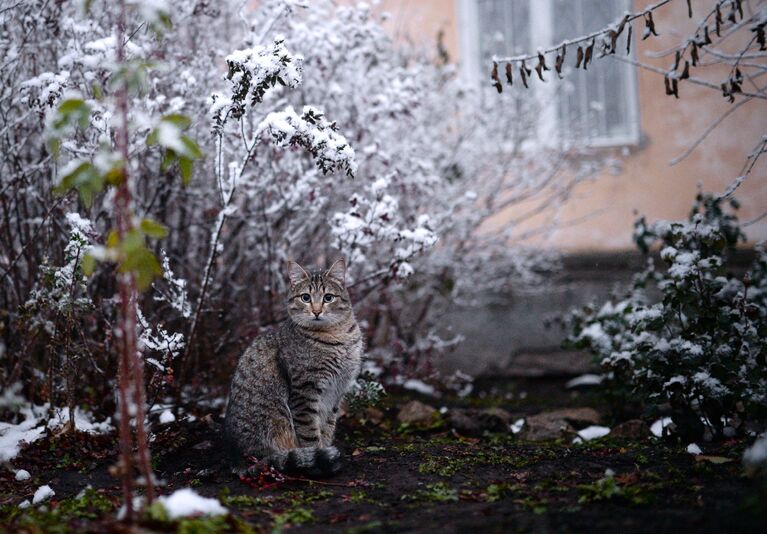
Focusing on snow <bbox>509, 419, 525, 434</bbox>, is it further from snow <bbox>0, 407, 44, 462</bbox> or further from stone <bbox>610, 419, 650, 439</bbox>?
snow <bbox>0, 407, 44, 462</bbox>

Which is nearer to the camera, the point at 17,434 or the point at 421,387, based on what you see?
the point at 17,434

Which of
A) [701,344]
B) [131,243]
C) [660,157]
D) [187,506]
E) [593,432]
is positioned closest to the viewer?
[131,243]

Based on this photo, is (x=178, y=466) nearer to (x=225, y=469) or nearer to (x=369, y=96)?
(x=225, y=469)

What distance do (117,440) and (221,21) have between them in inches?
151

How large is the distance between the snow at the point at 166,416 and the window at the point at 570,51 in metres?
5.37

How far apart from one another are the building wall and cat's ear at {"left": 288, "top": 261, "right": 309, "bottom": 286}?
4.31 meters

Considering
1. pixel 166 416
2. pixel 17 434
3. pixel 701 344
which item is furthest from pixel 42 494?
pixel 701 344

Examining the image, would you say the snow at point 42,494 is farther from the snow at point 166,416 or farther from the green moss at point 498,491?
the green moss at point 498,491

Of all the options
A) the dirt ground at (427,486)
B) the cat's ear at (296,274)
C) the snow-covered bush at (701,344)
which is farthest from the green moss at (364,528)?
the snow-covered bush at (701,344)

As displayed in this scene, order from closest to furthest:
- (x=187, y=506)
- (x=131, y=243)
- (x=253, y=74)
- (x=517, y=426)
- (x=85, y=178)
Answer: (x=131, y=243) < (x=85, y=178) < (x=187, y=506) < (x=253, y=74) < (x=517, y=426)

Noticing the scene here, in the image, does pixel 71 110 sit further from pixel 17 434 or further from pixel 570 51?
pixel 570 51

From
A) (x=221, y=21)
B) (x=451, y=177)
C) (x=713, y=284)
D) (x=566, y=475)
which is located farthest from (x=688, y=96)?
(x=566, y=475)

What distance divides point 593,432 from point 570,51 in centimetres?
539

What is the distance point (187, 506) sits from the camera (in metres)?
3.02
